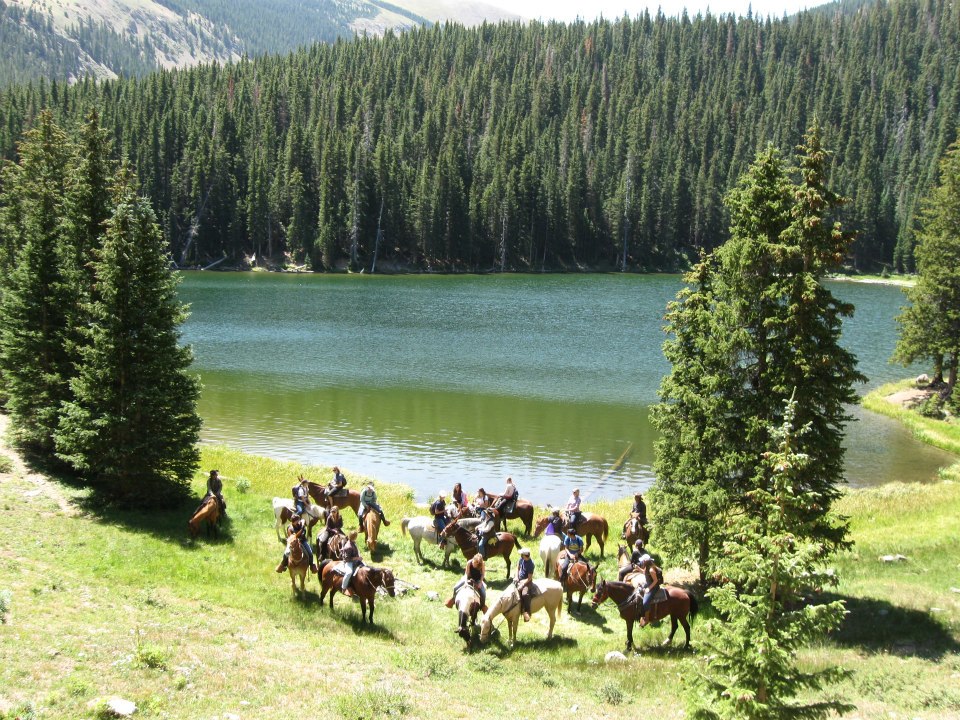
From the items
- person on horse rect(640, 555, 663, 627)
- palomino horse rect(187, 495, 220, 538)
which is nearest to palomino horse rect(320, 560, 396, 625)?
palomino horse rect(187, 495, 220, 538)

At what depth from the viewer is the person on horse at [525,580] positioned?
47.2 feet

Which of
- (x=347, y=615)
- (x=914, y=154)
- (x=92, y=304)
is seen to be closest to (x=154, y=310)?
(x=92, y=304)

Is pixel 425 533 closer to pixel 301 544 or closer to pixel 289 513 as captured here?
pixel 289 513

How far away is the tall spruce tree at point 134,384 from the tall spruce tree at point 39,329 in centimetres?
195

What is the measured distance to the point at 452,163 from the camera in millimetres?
133000

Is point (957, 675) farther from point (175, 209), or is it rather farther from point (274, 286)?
point (175, 209)

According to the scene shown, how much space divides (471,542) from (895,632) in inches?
358

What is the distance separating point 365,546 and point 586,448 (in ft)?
54.8

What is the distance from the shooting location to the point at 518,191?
135m

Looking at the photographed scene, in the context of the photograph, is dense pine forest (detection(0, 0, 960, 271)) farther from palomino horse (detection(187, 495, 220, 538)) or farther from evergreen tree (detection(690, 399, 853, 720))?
evergreen tree (detection(690, 399, 853, 720))

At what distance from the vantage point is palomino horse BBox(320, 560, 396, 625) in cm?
1491

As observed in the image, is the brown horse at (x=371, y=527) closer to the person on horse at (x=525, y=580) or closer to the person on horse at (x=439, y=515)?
the person on horse at (x=439, y=515)

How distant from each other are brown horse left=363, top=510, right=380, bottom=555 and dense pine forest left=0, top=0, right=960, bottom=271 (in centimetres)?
10169

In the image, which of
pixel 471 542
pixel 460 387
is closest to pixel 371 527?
pixel 471 542
